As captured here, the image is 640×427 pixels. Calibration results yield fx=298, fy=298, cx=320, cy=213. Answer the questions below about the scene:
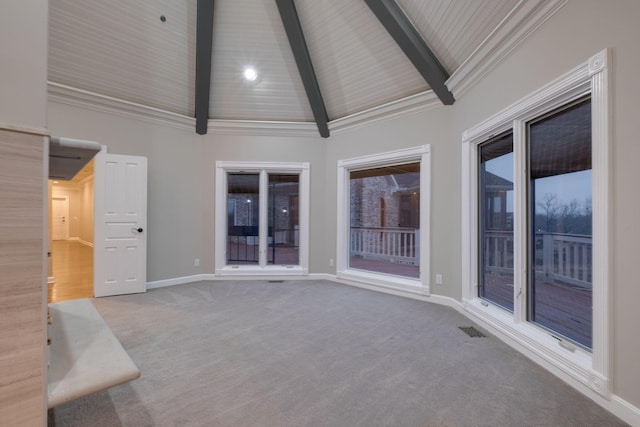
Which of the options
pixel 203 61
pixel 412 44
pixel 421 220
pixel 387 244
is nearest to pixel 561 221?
pixel 421 220

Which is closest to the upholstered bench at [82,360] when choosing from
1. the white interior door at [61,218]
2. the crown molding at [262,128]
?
the crown molding at [262,128]

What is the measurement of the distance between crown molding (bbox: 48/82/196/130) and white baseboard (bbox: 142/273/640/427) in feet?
8.39

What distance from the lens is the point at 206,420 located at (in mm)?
1704

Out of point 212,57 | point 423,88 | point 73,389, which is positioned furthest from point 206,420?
point 212,57

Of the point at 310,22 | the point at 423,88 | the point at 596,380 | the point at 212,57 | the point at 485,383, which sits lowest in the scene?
the point at 485,383

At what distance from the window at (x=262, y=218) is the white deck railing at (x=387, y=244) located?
173 cm

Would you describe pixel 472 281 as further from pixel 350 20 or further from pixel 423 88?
pixel 350 20

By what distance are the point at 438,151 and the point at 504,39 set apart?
5.01ft

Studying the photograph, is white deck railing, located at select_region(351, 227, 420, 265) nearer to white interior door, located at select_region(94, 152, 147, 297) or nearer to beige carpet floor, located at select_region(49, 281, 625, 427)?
beige carpet floor, located at select_region(49, 281, 625, 427)

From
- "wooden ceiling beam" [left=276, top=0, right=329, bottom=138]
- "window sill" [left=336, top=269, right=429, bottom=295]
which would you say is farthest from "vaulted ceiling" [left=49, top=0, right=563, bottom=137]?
"window sill" [left=336, top=269, right=429, bottom=295]

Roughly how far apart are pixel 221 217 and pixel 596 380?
488 centimetres

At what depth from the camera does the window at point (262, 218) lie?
5230 millimetres

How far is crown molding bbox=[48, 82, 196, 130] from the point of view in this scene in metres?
3.91

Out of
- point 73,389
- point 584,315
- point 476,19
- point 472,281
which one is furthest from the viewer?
point 472,281
